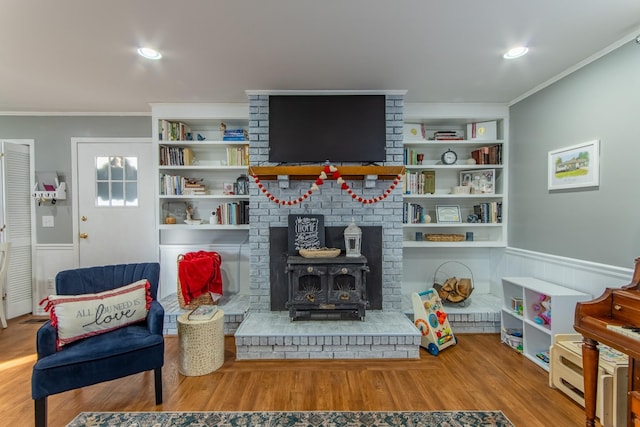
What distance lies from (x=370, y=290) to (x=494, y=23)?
2421 millimetres

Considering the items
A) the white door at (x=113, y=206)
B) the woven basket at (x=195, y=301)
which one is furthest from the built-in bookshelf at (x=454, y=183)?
the white door at (x=113, y=206)

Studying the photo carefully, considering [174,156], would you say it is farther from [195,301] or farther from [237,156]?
[195,301]

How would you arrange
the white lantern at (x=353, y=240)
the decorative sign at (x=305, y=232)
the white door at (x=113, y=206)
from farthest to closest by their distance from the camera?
the white door at (x=113, y=206) → the decorative sign at (x=305, y=232) → the white lantern at (x=353, y=240)

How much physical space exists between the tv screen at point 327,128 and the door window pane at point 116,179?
1.98 m

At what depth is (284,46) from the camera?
2.21 meters

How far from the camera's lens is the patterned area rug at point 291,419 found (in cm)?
183

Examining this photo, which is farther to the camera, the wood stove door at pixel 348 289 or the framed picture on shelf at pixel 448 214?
the framed picture on shelf at pixel 448 214

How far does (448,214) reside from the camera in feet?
11.9

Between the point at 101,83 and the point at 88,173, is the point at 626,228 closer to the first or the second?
the point at 101,83

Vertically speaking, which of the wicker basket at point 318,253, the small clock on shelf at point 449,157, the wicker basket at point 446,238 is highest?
the small clock on shelf at point 449,157

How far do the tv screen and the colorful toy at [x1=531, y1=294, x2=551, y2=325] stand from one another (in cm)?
186

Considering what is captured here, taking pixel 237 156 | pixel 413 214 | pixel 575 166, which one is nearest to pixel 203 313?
pixel 237 156

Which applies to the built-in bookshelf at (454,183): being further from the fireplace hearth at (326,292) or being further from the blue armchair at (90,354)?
the blue armchair at (90,354)

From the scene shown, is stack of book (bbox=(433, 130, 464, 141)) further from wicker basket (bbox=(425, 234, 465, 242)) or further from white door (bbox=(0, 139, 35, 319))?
white door (bbox=(0, 139, 35, 319))
